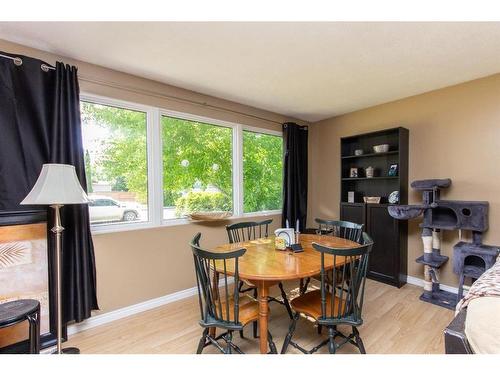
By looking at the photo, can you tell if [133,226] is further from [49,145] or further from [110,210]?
[49,145]

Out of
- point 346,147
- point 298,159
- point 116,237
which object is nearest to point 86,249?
point 116,237

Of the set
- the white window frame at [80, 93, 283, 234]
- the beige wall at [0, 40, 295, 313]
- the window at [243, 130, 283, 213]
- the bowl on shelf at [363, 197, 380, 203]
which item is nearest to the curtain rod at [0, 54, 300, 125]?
the beige wall at [0, 40, 295, 313]

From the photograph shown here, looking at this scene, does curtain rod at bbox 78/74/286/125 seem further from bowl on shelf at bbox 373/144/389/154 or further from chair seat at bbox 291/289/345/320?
chair seat at bbox 291/289/345/320

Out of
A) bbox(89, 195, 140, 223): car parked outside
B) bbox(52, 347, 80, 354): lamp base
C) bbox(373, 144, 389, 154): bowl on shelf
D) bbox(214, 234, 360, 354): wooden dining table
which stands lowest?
bbox(52, 347, 80, 354): lamp base

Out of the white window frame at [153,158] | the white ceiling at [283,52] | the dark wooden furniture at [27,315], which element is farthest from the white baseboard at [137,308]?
the white ceiling at [283,52]

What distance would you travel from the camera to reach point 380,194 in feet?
11.5

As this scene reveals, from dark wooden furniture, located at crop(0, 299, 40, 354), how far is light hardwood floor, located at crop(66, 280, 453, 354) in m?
0.50

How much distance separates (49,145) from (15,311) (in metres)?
1.22

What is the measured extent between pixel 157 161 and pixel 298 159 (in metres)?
2.17

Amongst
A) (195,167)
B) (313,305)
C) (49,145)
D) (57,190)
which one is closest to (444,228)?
(313,305)

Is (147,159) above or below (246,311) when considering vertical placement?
above

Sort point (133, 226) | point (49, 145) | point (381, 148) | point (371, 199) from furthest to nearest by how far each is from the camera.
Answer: point (371, 199) < point (381, 148) < point (133, 226) < point (49, 145)

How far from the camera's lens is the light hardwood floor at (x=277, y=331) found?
1.91 m

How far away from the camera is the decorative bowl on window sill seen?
2912 millimetres
